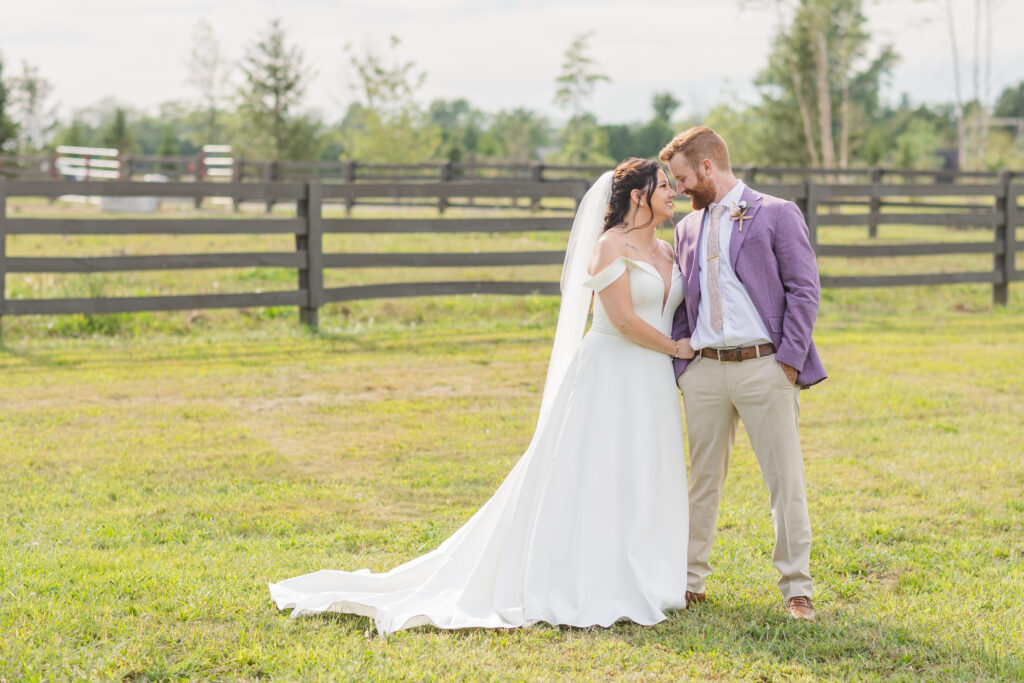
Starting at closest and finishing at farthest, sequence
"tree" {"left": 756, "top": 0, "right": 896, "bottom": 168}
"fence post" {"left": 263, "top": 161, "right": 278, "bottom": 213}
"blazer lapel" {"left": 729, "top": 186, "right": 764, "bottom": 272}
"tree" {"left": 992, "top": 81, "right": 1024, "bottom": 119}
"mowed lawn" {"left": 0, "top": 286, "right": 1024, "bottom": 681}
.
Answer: "mowed lawn" {"left": 0, "top": 286, "right": 1024, "bottom": 681} → "blazer lapel" {"left": 729, "top": 186, "right": 764, "bottom": 272} → "fence post" {"left": 263, "top": 161, "right": 278, "bottom": 213} → "tree" {"left": 756, "top": 0, "right": 896, "bottom": 168} → "tree" {"left": 992, "top": 81, "right": 1024, "bottom": 119}

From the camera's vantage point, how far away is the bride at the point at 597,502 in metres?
4.10

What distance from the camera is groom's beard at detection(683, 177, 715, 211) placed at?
4219mm

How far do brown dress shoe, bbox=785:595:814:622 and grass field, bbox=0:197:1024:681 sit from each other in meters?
0.06

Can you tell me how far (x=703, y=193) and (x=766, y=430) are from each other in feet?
3.28

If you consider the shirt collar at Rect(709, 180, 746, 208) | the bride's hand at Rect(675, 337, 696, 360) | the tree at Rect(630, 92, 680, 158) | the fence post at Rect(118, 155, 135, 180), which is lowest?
the bride's hand at Rect(675, 337, 696, 360)

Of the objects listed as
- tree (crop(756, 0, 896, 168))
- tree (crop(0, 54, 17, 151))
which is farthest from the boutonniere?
tree (crop(0, 54, 17, 151))

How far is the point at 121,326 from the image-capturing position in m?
11.0

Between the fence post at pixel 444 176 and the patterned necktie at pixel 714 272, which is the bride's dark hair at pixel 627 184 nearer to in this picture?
the patterned necktie at pixel 714 272

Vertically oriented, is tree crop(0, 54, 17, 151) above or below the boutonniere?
above

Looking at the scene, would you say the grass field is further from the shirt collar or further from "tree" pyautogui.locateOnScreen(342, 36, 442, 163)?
"tree" pyautogui.locateOnScreen(342, 36, 442, 163)

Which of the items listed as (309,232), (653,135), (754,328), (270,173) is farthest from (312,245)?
(653,135)

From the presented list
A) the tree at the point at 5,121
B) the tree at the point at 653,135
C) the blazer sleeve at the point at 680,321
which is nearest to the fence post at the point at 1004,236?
the blazer sleeve at the point at 680,321

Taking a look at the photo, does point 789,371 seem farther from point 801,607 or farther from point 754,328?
point 801,607

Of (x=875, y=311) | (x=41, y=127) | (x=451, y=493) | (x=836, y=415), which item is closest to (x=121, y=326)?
(x=451, y=493)
